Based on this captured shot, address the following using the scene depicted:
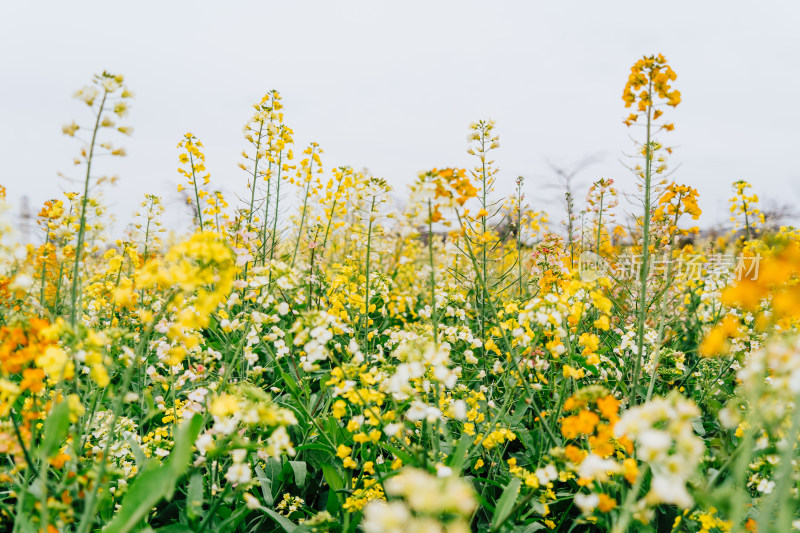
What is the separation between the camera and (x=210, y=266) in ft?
4.75

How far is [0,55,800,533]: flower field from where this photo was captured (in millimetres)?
1244

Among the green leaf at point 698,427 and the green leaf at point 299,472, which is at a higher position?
the green leaf at point 698,427

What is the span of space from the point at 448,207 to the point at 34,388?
56.3 inches

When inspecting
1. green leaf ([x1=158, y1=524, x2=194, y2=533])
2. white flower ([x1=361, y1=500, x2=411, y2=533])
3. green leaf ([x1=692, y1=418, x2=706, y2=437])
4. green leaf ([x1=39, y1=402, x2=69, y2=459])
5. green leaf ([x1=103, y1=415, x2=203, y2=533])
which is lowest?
green leaf ([x1=158, y1=524, x2=194, y2=533])

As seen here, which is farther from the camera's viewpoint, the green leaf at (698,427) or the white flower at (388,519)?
the green leaf at (698,427)

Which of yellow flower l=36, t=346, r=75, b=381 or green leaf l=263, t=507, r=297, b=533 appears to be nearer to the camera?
yellow flower l=36, t=346, r=75, b=381

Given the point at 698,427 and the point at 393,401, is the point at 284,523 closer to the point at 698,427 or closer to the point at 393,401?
the point at 393,401

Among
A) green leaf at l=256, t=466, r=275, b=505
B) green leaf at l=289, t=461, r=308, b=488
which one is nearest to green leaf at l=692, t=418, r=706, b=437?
green leaf at l=289, t=461, r=308, b=488

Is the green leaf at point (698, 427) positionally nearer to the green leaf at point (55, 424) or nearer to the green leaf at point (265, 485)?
the green leaf at point (265, 485)

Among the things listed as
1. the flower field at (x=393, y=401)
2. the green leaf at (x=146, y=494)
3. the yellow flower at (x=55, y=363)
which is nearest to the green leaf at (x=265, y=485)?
the flower field at (x=393, y=401)

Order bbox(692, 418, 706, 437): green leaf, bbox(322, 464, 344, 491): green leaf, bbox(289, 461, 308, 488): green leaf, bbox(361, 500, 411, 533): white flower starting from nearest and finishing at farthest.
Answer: bbox(361, 500, 411, 533): white flower
bbox(322, 464, 344, 491): green leaf
bbox(289, 461, 308, 488): green leaf
bbox(692, 418, 706, 437): green leaf

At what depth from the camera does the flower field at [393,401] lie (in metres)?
1.24

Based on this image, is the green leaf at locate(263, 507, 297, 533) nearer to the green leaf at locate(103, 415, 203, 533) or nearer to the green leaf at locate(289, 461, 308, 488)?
the green leaf at locate(289, 461, 308, 488)

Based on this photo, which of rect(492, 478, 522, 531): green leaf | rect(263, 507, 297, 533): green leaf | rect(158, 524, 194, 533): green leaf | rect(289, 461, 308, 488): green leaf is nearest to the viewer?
rect(158, 524, 194, 533): green leaf
